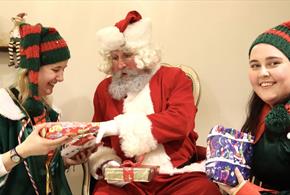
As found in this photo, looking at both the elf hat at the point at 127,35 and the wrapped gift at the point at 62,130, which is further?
the elf hat at the point at 127,35

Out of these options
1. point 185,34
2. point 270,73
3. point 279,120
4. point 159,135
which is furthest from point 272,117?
point 185,34

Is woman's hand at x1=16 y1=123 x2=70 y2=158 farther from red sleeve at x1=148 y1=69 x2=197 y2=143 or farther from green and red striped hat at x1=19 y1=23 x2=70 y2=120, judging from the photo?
red sleeve at x1=148 y1=69 x2=197 y2=143

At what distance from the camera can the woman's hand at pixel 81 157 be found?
1.98 m

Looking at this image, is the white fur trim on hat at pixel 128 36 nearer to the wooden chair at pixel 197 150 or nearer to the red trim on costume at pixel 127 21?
the red trim on costume at pixel 127 21

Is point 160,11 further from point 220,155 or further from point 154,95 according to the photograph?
point 220,155

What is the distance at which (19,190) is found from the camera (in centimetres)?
177

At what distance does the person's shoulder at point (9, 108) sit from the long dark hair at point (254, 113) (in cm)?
102

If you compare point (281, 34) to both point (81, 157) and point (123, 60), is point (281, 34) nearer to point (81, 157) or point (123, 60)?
point (123, 60)

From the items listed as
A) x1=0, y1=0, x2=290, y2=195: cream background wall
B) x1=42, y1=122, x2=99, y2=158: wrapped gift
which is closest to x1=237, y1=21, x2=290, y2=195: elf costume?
x1=42, y1=122, x2=99, y2=158: wrapped gift

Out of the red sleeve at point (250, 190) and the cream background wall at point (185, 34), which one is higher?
the cream background wall at point (185, 34)

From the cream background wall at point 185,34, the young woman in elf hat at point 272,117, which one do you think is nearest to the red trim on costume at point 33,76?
→ the cream background wall at point 185,34

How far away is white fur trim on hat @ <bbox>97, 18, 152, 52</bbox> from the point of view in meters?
1.97

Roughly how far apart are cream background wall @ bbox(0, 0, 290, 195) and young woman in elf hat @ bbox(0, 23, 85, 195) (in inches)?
27.0

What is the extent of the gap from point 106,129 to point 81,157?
0.29m
